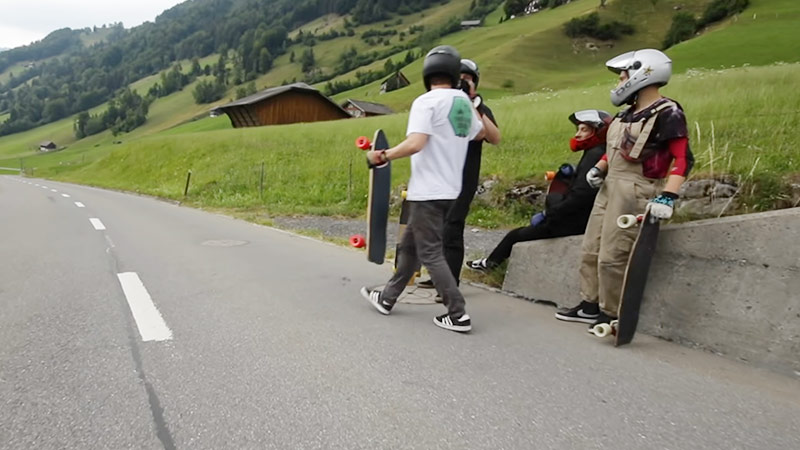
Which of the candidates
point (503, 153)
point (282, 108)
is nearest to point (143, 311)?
point (503, 153)

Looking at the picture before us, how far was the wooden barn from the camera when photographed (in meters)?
55.4

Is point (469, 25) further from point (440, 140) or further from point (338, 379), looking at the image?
point (338, 379)

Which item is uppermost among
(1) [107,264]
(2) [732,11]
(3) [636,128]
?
(2) [732,11]

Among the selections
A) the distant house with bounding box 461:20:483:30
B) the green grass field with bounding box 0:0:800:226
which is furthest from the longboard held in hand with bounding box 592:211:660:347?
the distant house with bounding box 461:20:483:30

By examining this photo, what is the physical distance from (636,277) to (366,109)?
→ 191 ft

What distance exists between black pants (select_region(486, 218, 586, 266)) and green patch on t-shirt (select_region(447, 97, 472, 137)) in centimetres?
157

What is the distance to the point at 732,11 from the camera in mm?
67500

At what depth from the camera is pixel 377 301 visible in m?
4.78

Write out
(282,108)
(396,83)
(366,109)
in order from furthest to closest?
(396,83) < (366,109) < (282,108)

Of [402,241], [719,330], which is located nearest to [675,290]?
[719,330]

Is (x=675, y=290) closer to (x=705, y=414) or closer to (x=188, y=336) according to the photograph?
(x=705, y=414)

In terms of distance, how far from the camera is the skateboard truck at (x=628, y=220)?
384 centimetres

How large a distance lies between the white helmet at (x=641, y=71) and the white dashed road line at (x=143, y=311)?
154 inches

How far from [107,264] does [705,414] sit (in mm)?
7066
